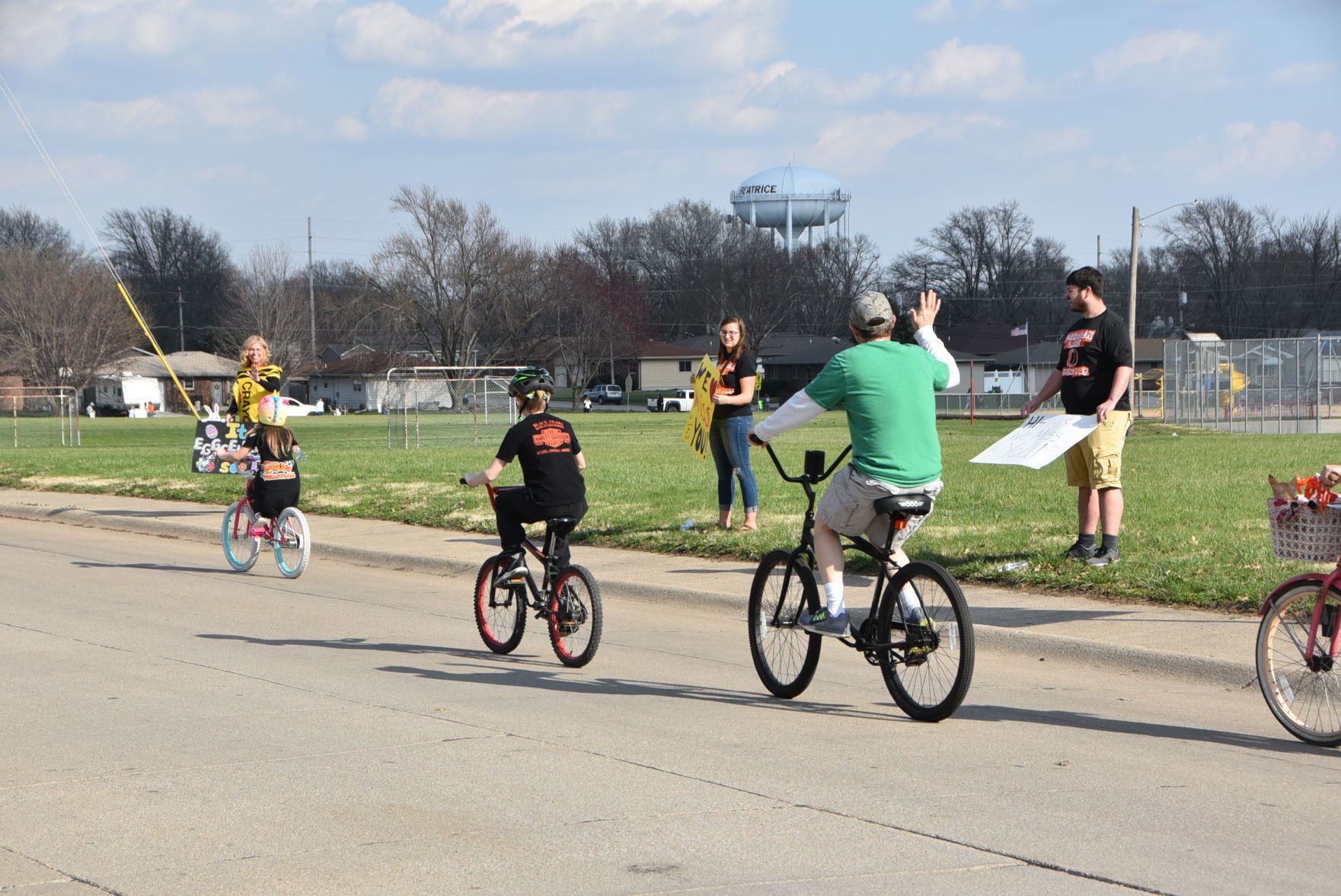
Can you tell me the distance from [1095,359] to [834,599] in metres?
4.46

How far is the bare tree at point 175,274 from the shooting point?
113 m

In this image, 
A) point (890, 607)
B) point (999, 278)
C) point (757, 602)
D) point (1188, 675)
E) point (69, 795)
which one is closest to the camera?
point (69, 795)

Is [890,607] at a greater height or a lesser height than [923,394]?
lesser

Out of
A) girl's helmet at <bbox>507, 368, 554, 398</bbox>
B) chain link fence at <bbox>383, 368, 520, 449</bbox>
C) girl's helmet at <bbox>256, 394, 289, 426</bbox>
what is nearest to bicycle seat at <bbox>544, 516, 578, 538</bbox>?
girl's helmet at <bbox>507, 368, 554, 398</bbox>

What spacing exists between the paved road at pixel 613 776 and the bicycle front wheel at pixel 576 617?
0.12m

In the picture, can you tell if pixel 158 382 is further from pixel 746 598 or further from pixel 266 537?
pixel 746 598

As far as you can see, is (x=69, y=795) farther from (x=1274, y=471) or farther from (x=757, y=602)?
(x=1274, y=471)

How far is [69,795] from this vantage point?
5.45 metres

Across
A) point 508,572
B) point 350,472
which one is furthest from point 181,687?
point 350,472

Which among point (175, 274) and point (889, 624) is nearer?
point (889, 624)

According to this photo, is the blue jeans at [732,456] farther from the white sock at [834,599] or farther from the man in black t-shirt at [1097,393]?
the white sock at [834,599]

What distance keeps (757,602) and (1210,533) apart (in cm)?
605

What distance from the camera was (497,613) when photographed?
28.4 feet

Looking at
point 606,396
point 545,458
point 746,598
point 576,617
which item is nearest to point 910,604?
point 576,617
